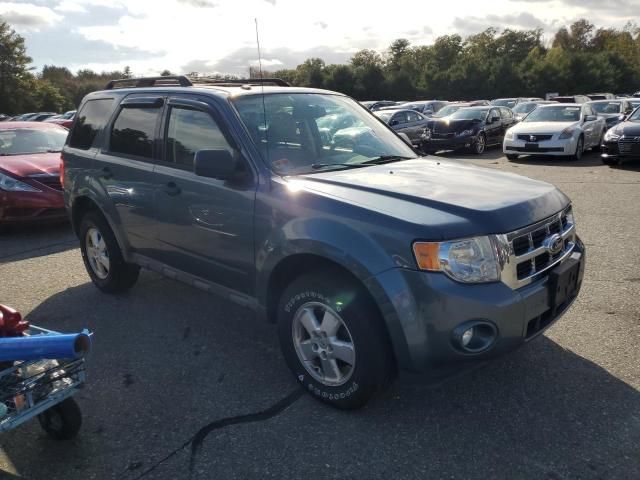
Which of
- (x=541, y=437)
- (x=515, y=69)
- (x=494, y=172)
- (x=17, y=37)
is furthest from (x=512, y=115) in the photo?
(x=17, y=37)

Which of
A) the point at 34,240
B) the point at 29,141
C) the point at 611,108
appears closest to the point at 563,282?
the point at 34,240

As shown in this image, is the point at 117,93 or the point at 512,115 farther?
the point at 512,115

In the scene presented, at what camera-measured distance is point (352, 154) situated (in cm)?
397

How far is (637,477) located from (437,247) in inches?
55.3

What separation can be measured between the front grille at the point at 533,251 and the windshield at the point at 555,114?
13336mm

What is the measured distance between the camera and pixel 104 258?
5.15 metres

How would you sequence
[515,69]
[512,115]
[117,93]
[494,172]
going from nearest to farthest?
[494,172] → [117,93] → [512,115] → [515,69]

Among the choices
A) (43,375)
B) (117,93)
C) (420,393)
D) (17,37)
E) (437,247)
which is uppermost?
(17,37)

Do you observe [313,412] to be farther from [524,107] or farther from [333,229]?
[524,107]

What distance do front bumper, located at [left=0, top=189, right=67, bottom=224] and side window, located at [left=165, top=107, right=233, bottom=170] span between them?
4.39 m

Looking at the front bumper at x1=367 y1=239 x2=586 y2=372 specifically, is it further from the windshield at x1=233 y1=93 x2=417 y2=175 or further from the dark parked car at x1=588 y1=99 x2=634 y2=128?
the dark parked car at x1=588 y1=99 x2=634 y2=128

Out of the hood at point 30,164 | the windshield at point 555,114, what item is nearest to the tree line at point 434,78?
the windshield at point 555,114

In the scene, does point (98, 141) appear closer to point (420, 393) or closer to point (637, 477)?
point (420, 393)

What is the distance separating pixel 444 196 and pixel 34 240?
21.6 ft
